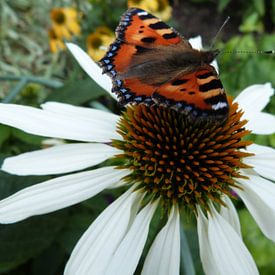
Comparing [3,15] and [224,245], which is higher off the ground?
[3,15]

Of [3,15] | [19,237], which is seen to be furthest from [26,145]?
[3,15]

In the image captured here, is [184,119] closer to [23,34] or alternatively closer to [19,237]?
[19,237]

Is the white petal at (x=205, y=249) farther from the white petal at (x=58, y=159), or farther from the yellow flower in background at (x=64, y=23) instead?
the yellow flower in background at (x=64, y=23)

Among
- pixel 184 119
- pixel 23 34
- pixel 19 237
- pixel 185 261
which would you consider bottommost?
pixel 185 261

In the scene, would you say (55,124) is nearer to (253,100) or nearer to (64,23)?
(253,100)

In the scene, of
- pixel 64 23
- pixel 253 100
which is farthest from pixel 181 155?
pixel 64 23

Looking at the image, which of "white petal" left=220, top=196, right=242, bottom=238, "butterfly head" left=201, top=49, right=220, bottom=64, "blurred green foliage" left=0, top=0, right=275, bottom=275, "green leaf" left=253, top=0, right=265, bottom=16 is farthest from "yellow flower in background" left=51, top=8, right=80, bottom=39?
"white petal" left=220, top=196, right=242, bottom=238

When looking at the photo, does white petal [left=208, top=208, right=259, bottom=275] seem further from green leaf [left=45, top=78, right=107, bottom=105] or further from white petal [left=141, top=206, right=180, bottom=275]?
green leaf [left=45, top=78, right=107, bottom=105]
